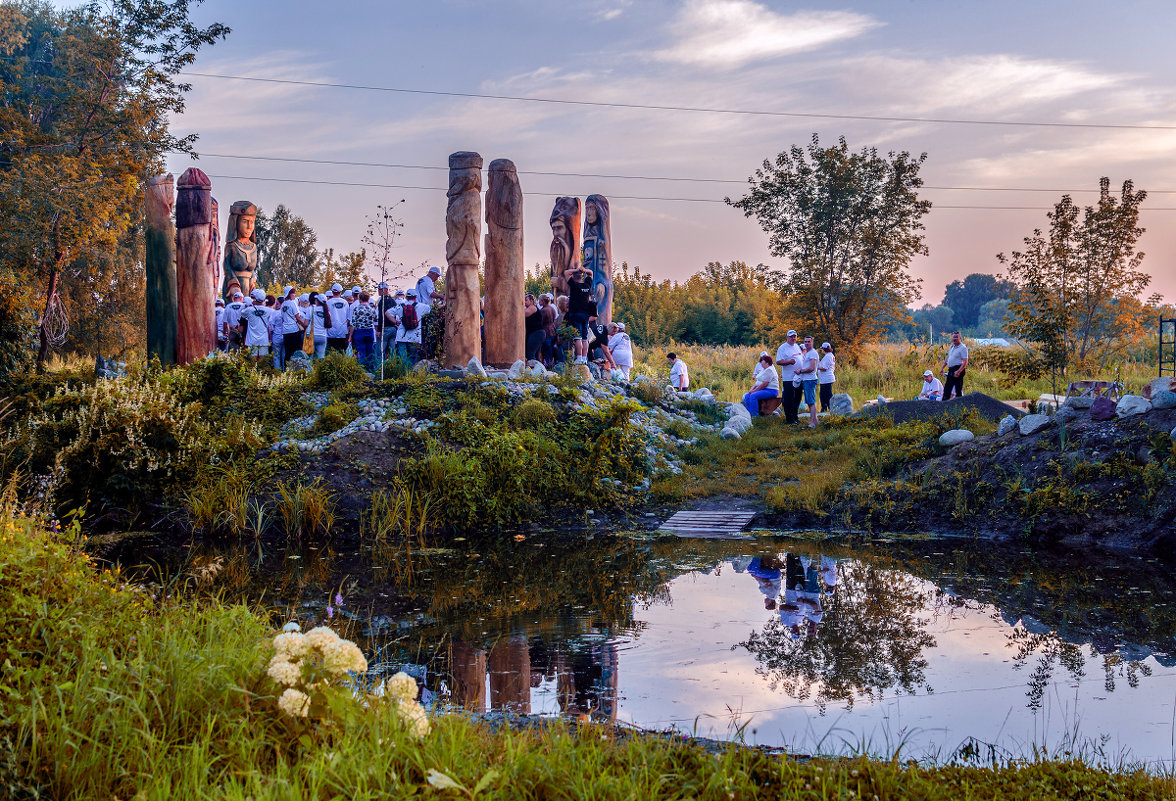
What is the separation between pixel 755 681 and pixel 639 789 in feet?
7.75

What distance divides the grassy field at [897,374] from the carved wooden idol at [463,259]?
518 cm

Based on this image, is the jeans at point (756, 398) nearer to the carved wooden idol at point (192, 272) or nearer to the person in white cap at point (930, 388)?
the person in white cap at point (930, 388)

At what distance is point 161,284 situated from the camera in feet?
49.7

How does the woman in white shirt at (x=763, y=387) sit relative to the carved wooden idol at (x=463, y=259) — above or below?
below

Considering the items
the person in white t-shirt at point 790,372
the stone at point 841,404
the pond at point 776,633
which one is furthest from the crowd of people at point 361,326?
the pond at point 776,633

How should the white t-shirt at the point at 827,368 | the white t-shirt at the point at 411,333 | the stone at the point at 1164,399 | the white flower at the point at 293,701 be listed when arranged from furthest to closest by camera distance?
the white t-shirt at the point at 411,333 → the white t-shirt at the point at 827,368 → the stone at the point at 1164,399 → the white flower at the point at 293,701

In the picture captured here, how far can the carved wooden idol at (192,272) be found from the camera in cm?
1534

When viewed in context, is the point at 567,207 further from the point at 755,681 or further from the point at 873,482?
the point at 755,681

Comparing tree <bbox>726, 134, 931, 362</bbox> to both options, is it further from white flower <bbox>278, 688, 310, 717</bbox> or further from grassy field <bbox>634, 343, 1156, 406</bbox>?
white flower <bbox>278, 688, 310, 717</bbox>

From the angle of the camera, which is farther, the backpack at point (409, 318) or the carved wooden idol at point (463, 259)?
the backpack at point (409, 318)

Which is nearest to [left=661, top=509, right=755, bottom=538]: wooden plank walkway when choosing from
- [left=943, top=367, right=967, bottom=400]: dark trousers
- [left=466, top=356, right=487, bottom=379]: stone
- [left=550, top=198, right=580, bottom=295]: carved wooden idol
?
[left=466, top=356, right=487, bottom=379]: stone

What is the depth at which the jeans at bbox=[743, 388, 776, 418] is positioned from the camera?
56.2 feet

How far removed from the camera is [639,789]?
3.29m

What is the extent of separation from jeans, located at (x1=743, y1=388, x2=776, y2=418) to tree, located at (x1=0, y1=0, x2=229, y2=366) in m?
11.6
